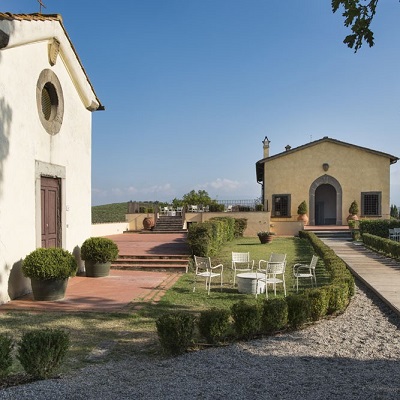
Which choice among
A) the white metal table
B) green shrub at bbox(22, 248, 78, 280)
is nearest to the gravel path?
the white metal table

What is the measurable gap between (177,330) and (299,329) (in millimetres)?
2434

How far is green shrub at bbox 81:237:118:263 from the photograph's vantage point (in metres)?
11.8

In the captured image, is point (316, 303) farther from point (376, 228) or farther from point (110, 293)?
point (376, 228)

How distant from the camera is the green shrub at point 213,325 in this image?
232 inches

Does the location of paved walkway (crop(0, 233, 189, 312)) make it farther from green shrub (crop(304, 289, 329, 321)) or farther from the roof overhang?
the roof overhang

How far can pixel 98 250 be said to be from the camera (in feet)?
38.5

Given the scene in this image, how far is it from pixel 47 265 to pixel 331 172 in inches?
972

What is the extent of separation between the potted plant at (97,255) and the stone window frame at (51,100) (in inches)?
131

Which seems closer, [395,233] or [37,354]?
[37,354]

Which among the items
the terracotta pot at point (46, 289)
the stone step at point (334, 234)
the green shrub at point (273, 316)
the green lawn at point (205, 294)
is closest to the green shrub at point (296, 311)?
the green shrub at point (273, 316)

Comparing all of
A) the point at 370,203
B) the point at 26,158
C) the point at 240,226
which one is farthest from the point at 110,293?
the point at 370,203

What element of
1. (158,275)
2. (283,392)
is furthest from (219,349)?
(158,275)

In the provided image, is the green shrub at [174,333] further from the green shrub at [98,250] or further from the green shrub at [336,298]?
the green shrub at [98,250]

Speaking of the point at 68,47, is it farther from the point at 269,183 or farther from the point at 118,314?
the point at 269,183
